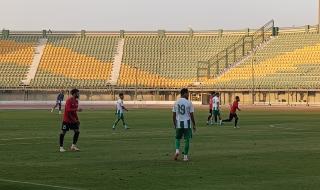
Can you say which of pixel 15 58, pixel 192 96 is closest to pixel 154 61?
pixel 192 96

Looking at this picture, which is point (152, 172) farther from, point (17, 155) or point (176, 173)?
point (17, 155)

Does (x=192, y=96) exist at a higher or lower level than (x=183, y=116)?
higher

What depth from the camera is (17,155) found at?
2427cm

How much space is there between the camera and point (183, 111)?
889 inches

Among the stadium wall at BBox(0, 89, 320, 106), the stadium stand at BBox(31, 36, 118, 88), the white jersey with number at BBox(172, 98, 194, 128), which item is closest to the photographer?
the white jersey with number at BBox(172, 98, 194, 128)

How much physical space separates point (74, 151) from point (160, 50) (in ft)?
318

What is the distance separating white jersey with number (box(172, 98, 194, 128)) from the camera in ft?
73.9

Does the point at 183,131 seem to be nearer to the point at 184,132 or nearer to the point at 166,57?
the point at 184,132

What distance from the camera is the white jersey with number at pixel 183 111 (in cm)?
2253

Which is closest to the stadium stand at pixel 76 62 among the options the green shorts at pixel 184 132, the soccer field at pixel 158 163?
the soccer field at pixel 158 163

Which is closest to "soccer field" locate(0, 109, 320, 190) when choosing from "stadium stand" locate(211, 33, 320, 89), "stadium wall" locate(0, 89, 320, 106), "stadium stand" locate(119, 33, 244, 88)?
"stadium wall" locate(0, 89, 320, 106)

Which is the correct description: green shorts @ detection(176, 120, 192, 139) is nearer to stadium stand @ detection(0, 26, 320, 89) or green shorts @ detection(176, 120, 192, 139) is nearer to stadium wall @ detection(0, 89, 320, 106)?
stadium wall @ detection(0, 89, 320, 106)

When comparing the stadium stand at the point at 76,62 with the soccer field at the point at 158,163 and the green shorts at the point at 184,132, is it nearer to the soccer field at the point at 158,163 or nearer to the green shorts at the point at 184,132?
the soccer field at the point at 158,163

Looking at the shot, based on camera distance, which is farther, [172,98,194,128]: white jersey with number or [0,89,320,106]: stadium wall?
[0,89,320,106]: stadium wall
